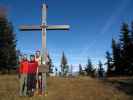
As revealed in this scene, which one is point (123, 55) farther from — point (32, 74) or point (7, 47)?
point (32, 74)

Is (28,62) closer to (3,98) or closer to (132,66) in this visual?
(3,98)

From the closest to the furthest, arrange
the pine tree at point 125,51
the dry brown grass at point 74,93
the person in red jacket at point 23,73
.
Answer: the dry brown grass at point 74,93 → the person in red jacket at point 23,73 → the pine tree at point 125,51

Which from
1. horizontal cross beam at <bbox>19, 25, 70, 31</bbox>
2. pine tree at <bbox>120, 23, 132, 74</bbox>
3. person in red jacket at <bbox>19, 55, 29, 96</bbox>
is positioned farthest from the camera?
pine tree at <bbox>120, 23, 132, 74</bbox>

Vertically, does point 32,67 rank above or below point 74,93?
above

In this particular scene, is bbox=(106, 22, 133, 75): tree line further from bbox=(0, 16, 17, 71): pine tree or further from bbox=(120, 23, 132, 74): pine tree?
bbox=(0, 16, 17, 71): pine tree

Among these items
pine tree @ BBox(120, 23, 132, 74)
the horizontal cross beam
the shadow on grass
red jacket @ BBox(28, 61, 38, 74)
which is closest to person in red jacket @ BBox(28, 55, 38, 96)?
red jacket @ BBox(28, 61, 38, 74)

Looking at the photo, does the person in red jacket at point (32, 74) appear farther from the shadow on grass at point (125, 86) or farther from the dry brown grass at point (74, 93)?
the shadow on grass at point (125, 86)

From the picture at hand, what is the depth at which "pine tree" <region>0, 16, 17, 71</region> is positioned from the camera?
1762 inches

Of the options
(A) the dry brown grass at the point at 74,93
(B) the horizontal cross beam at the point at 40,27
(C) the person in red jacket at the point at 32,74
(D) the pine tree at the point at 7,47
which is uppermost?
(D) the pine tree at the point at 7,47

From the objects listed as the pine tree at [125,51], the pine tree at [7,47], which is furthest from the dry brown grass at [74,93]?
the pine tree at [125,51]

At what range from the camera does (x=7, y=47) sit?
4603 cm

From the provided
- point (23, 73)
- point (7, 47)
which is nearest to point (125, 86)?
point (23, 73)

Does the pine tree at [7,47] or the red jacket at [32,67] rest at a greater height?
the pine tree at [7,47]

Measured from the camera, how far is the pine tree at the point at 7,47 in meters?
44.8
